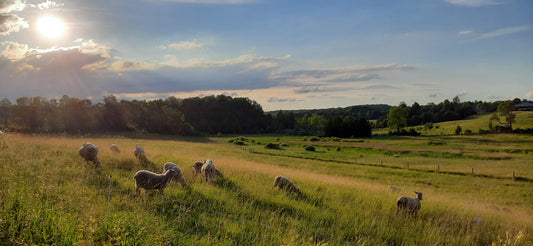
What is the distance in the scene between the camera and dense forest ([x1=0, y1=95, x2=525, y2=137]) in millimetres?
54344

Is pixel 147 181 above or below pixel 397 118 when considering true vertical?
below

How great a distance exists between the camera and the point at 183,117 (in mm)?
98688

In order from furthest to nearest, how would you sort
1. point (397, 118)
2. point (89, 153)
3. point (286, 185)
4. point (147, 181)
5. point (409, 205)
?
point (397, 118) < point (89, 153) < point (286, 185) < point (409, 205) < point (147, 181)

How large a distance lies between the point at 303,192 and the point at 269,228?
5.92 metres

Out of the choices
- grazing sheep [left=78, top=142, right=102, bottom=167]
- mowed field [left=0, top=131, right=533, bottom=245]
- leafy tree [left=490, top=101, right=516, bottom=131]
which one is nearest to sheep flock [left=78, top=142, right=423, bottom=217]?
grazing sheep [left=78, top=142, right=102, bottom=167]

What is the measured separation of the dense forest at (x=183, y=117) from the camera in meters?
54.3

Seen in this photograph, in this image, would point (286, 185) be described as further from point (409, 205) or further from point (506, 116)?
point (506, 116)

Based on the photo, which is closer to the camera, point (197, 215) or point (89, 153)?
point (197, 215)

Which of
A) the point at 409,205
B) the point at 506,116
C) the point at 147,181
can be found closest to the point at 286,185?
the point at 409,205

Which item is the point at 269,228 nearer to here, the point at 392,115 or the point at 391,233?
the point at 391,233

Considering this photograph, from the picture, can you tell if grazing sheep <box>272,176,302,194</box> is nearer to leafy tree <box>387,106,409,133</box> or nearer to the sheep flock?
the sheep flock

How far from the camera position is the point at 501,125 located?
327ft

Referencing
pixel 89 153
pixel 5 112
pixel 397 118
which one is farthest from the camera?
pixel 397 118

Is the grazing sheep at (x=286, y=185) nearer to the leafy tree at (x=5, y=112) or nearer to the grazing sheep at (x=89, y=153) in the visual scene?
the grazing sheep at (x=89, y=153)
